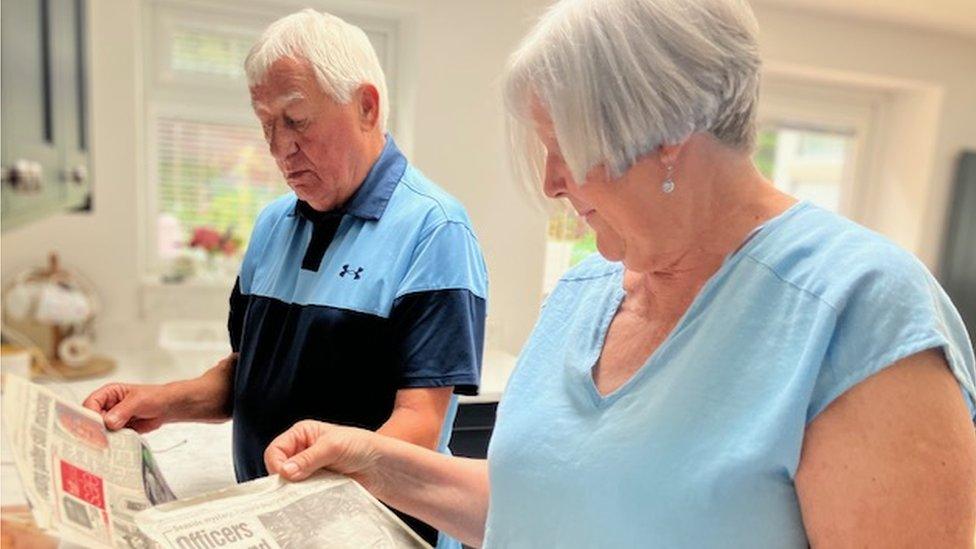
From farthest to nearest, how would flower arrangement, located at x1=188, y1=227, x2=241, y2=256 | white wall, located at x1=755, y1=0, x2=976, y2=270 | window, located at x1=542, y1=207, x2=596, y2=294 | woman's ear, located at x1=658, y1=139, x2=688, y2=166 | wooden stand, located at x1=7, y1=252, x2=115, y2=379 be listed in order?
white wall, located at x1=755, y1=0, x2=976, y2=270
flower arrangement, located at x1=188, y1=227, x2=241, y2=256
window, located at x1=542, y1=207, x2=596, y2=294
wooden stand, located at x1=7, y1=252, x2=115, y2=379
woman's ear, located at x1=658, y1=139, x2=688, y2=166

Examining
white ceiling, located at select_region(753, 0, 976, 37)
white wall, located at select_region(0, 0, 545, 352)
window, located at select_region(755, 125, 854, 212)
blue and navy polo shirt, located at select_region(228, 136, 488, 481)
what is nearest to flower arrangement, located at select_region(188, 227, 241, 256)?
white wall, located at select_region(0, 0, 545, 352)

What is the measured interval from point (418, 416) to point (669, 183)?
0.48 metres

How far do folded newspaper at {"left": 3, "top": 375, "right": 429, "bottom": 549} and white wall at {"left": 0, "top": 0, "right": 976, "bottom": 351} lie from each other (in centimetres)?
129

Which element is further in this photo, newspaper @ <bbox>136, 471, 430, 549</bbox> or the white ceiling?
the white ceiling

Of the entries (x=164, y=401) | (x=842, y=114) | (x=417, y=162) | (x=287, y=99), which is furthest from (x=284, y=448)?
(x=842, y=114)

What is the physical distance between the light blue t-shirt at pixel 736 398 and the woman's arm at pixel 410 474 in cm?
16

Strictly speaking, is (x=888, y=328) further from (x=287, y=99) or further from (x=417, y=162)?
(x=417, y=162)

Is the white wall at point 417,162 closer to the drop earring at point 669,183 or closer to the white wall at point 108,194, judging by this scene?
the white wall at point 108,194

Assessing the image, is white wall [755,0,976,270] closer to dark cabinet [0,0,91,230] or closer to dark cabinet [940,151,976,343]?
dark cabinet [940,151,976,343]

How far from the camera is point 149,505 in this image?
752 millimetres

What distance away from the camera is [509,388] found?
72 centimetres

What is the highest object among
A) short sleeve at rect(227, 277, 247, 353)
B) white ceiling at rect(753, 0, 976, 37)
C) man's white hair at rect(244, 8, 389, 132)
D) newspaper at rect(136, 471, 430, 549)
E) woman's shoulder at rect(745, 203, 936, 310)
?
white ceiling at rect(753, 0, 976, 37)

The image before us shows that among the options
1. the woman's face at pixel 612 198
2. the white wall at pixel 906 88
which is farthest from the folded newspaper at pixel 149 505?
the white wall at pixel 906 88

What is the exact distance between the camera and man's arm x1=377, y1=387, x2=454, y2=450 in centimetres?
87
